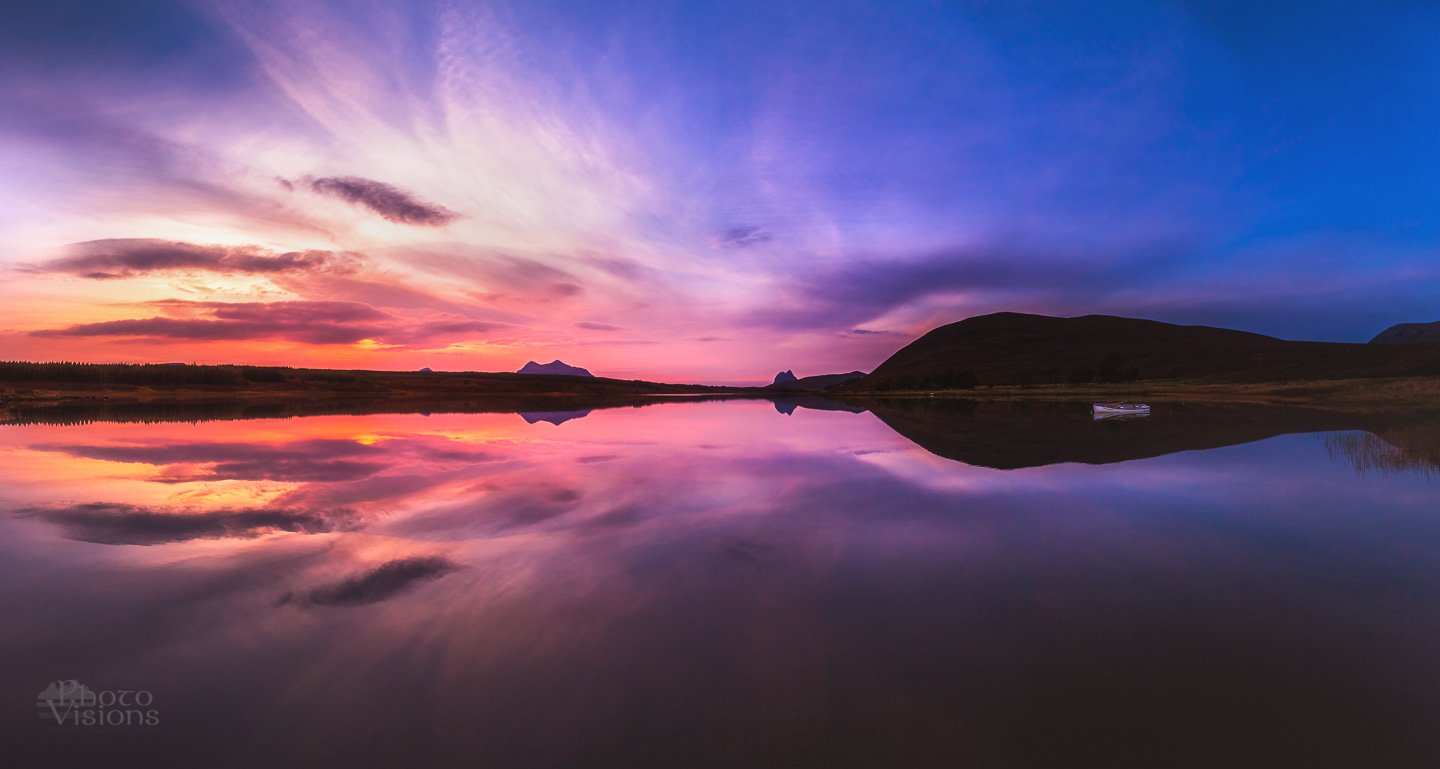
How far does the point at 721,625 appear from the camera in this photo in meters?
7.77

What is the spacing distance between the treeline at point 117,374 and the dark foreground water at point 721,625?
14861 cm

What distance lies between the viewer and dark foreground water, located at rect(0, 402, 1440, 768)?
5.25 metres

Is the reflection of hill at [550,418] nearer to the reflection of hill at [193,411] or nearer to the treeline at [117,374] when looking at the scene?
the reflection of hill at [193,411]

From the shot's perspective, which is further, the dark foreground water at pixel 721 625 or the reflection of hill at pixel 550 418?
the reflection of hill at pixel 550 418

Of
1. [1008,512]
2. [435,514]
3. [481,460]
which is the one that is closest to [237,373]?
[481,460]

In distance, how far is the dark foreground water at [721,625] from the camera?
17.2ft

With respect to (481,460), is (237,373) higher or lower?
higher

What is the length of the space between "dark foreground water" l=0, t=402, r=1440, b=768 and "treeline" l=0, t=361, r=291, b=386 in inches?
5851

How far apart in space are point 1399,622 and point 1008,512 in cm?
706

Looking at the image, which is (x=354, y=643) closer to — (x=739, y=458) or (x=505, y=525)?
(x=505, y=525)

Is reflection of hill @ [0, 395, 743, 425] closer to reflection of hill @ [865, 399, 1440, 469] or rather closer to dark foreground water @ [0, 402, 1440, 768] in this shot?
dark foreground water @ [0, 402, 1440, 768]

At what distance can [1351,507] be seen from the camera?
14680 millimetres

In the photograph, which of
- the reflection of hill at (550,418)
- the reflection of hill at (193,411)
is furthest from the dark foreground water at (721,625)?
the reflection of hill at (193,411)

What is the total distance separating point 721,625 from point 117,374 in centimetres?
18030
